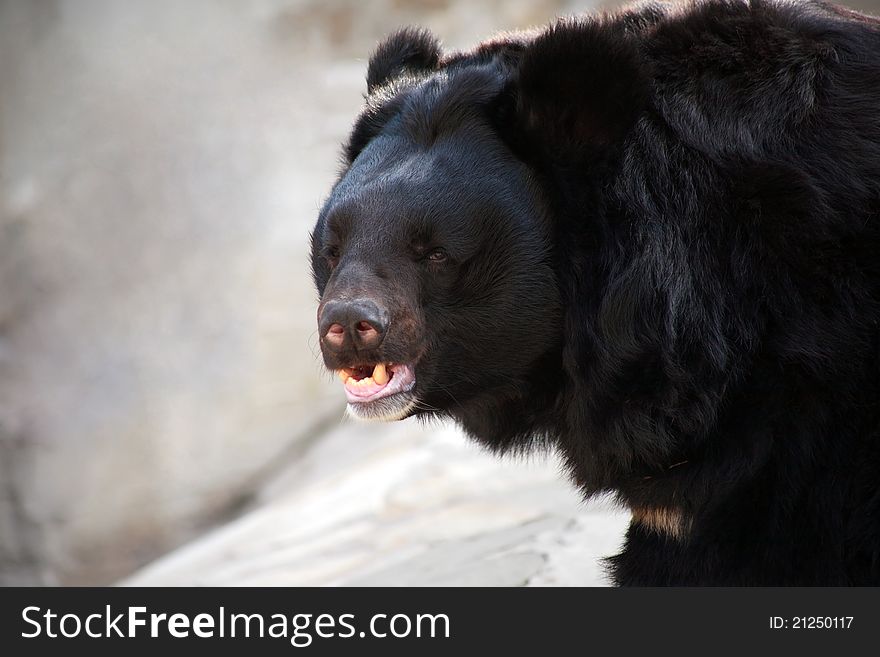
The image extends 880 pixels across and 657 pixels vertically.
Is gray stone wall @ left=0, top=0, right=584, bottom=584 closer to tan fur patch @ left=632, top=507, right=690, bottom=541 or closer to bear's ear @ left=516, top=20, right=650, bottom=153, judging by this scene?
tan fur patch @ left=632, top=507, right=690, bottom=541

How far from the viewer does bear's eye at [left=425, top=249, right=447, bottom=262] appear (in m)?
2.85

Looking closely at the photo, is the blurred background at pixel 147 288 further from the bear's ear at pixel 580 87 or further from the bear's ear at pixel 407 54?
the bear's ear at pixel 580 87

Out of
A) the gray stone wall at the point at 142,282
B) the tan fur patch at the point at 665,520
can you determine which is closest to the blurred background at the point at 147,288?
the gray stone wall at the point at 142,282

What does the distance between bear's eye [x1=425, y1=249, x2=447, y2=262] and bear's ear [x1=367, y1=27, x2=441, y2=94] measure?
2.80 feet

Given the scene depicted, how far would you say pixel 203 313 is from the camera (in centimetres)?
802

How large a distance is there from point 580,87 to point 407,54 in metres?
0.83

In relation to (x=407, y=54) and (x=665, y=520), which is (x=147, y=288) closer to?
(x=407, y=54)

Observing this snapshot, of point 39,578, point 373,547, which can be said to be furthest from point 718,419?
point 39,578

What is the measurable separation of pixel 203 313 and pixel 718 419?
576 cm

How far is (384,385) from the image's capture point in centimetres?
290

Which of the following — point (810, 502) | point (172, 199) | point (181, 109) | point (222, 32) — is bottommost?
point (810, 502)

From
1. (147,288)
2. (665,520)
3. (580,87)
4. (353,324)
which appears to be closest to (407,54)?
(580,87)

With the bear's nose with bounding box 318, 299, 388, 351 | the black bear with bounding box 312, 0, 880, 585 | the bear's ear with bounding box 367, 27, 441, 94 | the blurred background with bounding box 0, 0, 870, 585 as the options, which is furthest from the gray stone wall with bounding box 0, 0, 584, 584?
the bear's nose with bounding box 318, 299, 388, 351

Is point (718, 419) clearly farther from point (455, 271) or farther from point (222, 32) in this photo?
point (222, 32)
